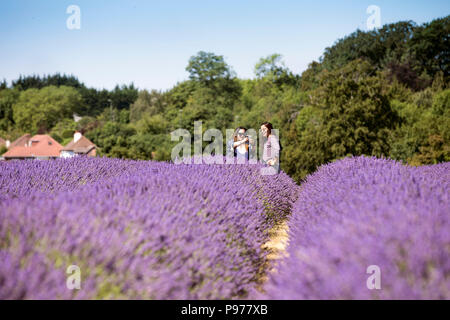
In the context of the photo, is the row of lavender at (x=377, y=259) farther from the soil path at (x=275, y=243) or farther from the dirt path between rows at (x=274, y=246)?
the soil path at (x=275, y=243)

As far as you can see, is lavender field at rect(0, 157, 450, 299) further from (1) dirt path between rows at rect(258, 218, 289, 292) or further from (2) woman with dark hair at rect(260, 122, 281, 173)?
(2) woman with dark hair at rect(260, 122, 281, 173)

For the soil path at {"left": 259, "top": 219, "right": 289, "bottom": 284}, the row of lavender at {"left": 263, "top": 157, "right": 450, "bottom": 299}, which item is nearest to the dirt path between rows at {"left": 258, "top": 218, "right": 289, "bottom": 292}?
the soil path at {"left": 259, "top": 219, "right": 289, "bottom": 284}

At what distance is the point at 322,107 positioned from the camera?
29328 millimetres

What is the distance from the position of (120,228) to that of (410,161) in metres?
27.6

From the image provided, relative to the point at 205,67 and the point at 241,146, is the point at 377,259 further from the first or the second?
the point at 205,67

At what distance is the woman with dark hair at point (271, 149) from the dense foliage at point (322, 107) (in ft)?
45.0

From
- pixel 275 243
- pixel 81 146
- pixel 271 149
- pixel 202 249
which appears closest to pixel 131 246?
pixel 202 249

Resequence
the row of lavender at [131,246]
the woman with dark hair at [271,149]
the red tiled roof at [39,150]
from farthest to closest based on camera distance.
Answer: the red tiled roof at [39,150] < the woman with dark hair at [271,149] < the row of lavender at [131,246]

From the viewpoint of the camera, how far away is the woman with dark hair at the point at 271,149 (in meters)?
6.51

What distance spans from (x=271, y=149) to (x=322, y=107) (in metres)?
24.6

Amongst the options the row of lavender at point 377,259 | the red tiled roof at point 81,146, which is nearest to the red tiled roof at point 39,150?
the red tiled roof at point 81,146

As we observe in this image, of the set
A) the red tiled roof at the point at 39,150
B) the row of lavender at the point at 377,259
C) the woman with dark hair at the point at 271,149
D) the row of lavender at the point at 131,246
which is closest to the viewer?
the row of lavender at the point at 377,259

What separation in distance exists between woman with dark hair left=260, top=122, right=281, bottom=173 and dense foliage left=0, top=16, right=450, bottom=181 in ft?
45.0

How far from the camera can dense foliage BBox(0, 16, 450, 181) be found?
2681 centimetres
